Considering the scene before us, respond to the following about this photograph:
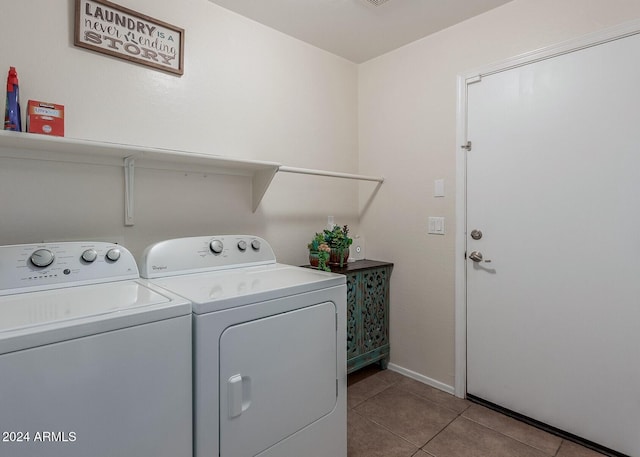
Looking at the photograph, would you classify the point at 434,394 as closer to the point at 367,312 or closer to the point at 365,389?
the point at 365,389

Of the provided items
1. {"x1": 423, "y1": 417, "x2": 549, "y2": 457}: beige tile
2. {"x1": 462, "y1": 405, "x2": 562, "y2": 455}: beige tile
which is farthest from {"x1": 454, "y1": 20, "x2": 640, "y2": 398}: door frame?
{"x1": 423, "y1": 417, "x2": 549, "y2": 457}: beige tile

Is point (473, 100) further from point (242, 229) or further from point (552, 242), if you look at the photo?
point (242, 229)

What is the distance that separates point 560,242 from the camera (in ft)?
6.12

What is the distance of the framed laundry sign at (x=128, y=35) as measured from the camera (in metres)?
1.60

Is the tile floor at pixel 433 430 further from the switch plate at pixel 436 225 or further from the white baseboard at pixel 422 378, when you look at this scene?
the switch plate at pixel 436 225

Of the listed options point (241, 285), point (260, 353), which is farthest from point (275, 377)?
point (241, 285)

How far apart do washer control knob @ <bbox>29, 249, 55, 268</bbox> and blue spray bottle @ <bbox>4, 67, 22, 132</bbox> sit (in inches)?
18.7

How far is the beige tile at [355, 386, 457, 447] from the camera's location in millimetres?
1900

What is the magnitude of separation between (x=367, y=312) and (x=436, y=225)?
2.57 ft

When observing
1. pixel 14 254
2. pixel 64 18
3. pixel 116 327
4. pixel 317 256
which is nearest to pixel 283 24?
pixel 64 18

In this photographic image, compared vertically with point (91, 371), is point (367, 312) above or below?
below

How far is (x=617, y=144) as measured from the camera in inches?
66.2

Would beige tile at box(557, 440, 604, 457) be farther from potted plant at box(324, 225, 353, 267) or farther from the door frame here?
potted plant at box(324, 225, 353, 267)

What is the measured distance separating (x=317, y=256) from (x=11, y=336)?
163 cm
